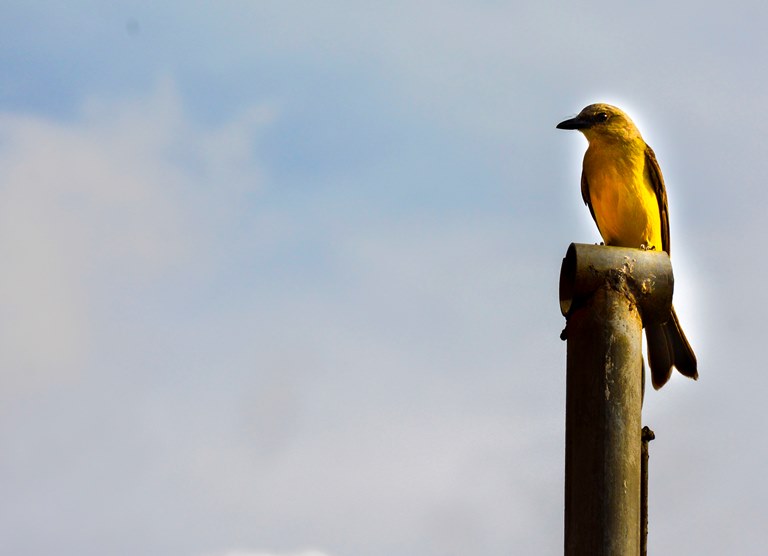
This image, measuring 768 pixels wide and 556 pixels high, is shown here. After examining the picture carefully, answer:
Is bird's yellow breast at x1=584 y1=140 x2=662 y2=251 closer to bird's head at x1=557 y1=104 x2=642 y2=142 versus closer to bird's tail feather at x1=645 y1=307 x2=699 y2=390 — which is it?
bird's head at x1=557 y1=104 x2=642 y2=142

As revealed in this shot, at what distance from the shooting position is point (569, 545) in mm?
3367

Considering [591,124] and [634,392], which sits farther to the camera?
[591,124]

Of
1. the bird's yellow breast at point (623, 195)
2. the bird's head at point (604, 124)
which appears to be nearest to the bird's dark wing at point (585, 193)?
the bird's yellow breast at point (623, 195)

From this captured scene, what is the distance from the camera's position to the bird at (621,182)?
6707 mm

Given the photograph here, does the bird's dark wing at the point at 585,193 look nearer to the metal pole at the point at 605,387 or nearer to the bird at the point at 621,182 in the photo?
the bird at the point at 621,182

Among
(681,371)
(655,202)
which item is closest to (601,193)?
(655,202)

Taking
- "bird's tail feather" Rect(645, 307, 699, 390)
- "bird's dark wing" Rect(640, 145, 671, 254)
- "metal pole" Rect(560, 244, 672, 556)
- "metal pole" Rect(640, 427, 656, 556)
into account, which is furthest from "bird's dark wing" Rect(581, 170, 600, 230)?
"metal pole" Rect(640, 427, 656, 556)

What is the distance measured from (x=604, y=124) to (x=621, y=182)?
1.71 feet

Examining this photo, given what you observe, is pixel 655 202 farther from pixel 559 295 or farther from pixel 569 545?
pixel 569 545

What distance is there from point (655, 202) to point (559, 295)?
3.25m

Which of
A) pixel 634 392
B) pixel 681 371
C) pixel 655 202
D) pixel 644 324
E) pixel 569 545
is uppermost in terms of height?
pixel 655 202

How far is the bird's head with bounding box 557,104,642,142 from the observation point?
7055mm

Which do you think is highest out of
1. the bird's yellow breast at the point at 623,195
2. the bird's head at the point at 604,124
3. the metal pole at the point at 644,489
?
the bird's head at the point at 604,124

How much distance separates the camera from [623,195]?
22.1ft
